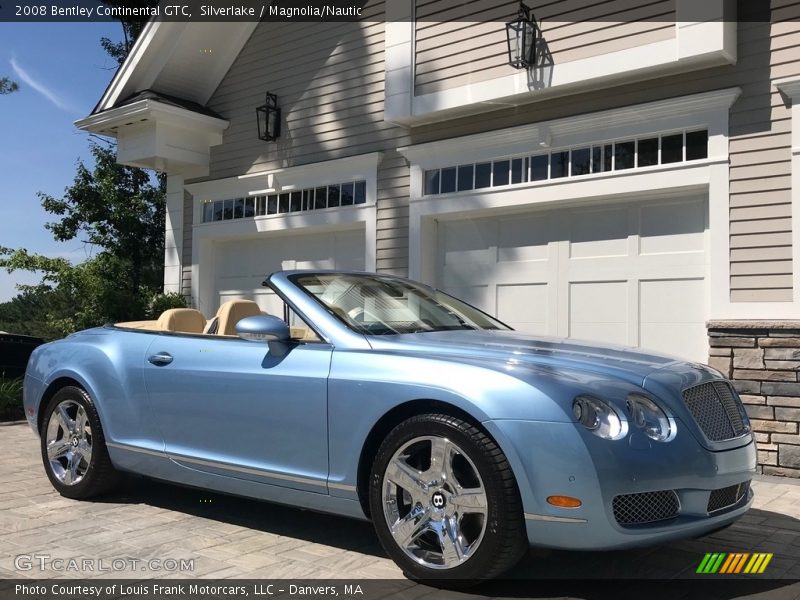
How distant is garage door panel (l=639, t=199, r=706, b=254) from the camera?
23.7 feet

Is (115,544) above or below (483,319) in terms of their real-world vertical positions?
below

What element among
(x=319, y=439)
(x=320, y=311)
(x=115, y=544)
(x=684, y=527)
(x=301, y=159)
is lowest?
(x=115, y=544)

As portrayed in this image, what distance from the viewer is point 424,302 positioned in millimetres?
4727

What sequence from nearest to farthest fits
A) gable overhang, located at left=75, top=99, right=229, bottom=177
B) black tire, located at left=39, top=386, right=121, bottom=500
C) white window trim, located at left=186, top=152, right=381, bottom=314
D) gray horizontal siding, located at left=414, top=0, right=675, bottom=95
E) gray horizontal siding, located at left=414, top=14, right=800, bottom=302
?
black tire, located at left=39, top=386, right=121, bottom=500 → gray horizontal siding, located at left=414, top=14, right=800, bottom=302 → gray horizontal siding, located at left=414, top=0, right=675, bottom=95 → white window trim, located at left=186, top=152, right=381, bottom=314 → gable overhang, located at left=75, top=99, right=229, bottom=177

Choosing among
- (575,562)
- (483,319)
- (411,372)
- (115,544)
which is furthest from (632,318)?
(115,544)

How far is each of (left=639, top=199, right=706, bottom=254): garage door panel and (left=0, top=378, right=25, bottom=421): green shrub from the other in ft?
24.7

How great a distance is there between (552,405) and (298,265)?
24.6 ft

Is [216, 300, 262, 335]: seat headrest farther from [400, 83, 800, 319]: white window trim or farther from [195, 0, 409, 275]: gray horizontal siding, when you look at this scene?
[195, 0, 409, 275]: gray horizontal siding

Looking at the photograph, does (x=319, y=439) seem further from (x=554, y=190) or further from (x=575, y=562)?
(x=554, y=190)

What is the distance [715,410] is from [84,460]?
3.77 meters

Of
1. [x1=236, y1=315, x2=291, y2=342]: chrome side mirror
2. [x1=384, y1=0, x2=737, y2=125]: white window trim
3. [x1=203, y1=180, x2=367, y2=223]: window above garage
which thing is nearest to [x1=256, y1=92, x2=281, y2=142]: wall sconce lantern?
[x1=203, y1=180, x2=367, y2=223]: window above garage

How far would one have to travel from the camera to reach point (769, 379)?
6.55 m

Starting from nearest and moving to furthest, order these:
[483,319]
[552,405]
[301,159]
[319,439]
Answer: [552,405]
[319,439]
[483,319]
[301,159]

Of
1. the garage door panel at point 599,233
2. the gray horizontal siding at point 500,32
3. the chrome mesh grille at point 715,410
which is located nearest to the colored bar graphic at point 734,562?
the chrome mesh grille at point 715,410
